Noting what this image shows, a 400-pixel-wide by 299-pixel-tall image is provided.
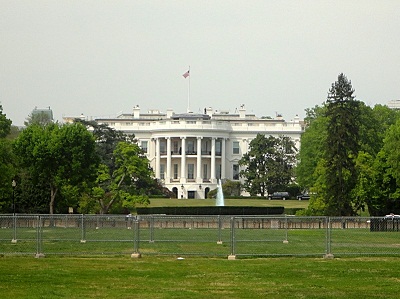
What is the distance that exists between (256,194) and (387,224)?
89.3m

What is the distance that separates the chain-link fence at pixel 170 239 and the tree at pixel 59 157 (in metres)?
30.5

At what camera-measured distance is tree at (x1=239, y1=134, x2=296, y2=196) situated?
131 metres

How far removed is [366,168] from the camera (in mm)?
80500

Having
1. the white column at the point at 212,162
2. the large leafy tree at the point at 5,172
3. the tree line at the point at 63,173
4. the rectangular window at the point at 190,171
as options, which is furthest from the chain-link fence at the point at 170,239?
the rectangular window at the point at 190,171

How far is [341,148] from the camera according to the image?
8256cm

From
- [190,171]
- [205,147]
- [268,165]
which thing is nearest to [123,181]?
[268,165]

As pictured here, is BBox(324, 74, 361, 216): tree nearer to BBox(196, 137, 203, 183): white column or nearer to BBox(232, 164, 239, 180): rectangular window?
BBox(196, 137, 203, 183): white column

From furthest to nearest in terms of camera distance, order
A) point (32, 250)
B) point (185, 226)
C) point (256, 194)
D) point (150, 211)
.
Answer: point (256, 194) → point (150, 211) → point (185, 226) → point (32, 250)

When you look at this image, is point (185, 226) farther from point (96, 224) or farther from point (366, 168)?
point (366, 168)

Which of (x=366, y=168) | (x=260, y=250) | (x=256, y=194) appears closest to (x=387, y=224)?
(x=260, y=250)

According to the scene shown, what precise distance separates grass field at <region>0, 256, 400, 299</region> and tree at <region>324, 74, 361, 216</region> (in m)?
44.3

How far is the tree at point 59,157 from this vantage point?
269 ft

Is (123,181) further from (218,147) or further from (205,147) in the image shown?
(218,147)

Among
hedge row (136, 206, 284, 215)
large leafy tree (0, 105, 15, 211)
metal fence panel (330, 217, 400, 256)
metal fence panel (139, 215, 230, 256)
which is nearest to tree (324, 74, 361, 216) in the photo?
hedge row (136, 206, 284, 215)
